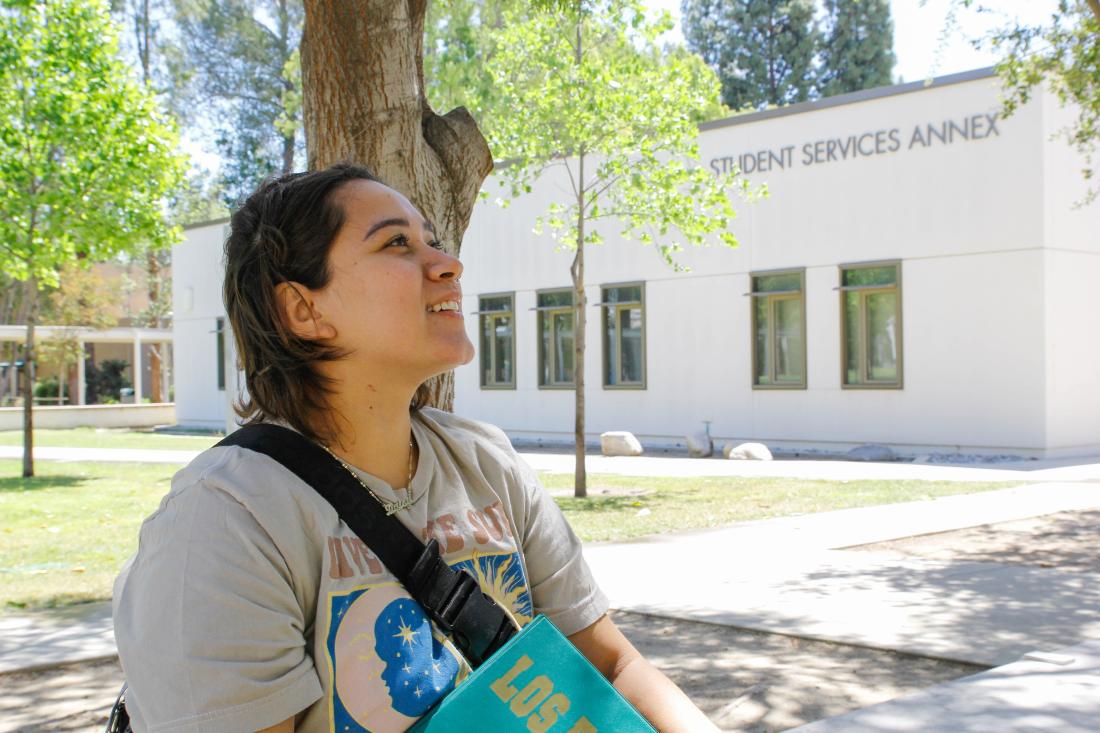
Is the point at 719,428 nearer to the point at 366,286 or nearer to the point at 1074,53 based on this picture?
the point at 1074,53

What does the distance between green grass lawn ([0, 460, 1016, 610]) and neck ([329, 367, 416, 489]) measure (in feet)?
20.3

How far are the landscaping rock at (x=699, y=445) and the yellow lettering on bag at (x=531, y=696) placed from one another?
1882cm

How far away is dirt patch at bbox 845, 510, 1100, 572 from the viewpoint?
331 inches

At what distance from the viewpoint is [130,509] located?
12656 millimetres

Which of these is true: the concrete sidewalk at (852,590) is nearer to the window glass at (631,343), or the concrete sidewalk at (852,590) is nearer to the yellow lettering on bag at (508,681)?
the yellow lettering on bag at (508,681)

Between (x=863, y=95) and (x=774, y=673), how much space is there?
1561 cm

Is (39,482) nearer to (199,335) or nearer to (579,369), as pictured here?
(579,369)

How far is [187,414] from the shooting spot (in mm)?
34719

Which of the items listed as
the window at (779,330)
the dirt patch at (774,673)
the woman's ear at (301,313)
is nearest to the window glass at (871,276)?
the window at (779,330)

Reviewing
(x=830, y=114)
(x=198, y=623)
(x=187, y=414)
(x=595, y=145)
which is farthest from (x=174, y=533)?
(x=187, y=414)

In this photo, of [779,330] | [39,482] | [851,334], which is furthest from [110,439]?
[851,334]

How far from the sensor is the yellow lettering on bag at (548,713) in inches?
68.3

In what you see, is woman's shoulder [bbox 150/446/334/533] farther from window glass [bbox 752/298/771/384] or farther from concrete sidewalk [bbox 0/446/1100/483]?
window glass [bbox 752/298/771/384]

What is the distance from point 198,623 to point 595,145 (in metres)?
13.1
